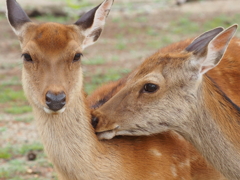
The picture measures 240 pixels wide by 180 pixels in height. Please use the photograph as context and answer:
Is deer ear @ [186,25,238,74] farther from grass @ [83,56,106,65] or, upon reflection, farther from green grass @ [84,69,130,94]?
grass @ [83,56,106,65]

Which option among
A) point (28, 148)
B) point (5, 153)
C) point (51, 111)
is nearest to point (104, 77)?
point (28, 148)

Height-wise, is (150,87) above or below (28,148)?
above

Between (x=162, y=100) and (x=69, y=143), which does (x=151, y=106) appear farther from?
(x=69, y=143)

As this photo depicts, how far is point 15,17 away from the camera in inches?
210

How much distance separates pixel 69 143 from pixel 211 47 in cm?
169

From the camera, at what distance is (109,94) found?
5844 millimetres

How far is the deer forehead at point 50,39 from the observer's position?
481 centimetres

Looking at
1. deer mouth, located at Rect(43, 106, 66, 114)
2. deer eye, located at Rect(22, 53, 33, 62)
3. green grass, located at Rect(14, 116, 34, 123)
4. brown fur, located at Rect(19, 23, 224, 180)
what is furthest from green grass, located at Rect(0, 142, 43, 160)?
deer mouth, located at Rect(43, 106, 66, 114)

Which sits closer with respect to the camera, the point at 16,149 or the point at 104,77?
the point at 16,149

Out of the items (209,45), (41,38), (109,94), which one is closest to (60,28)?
(41,38)

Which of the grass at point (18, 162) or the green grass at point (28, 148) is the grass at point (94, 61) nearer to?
the grass at point (18, 162)

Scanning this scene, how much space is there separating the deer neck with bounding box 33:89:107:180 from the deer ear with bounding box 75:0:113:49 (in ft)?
2.78

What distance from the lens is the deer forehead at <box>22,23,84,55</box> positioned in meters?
4.81

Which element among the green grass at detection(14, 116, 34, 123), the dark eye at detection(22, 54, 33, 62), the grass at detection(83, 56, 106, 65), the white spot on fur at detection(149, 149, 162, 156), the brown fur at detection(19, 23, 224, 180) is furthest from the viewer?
the grass at detection(83, 56, 106, 65)
